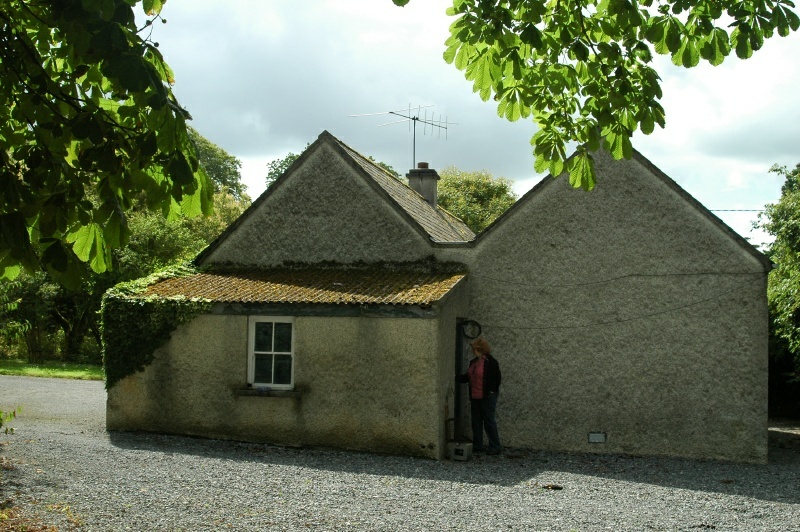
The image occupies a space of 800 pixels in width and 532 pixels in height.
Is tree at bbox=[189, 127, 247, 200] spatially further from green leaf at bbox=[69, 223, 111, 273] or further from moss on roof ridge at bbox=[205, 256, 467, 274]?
green leaf at bbox=[69, 223, 111, 273]

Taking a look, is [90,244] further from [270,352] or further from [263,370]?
[263,370]

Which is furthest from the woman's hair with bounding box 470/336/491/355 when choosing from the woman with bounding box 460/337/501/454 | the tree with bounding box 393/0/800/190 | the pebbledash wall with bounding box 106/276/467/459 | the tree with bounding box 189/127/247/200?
the tree with bounding box 189/127/247/200

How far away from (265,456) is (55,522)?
4963 mm

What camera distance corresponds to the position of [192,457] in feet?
39.4

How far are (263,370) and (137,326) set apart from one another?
2.45 m

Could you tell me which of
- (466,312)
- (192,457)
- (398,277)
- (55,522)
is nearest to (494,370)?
(466,312)

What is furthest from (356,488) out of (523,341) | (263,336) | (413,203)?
(413,203)

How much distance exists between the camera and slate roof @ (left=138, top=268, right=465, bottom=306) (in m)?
13.5

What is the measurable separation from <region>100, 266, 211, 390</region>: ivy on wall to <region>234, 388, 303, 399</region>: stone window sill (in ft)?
5.22

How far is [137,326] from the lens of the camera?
14312 millimetres

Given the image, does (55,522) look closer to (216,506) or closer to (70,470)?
(216,506)

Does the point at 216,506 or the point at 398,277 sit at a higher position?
the point at 398,277

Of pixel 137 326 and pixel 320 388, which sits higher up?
pixel 137 326

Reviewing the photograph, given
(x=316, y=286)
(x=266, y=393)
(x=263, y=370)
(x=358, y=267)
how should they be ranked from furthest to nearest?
(x=358, y=267)
(x=316, y=286)
(x=263, y=370)
(x=266, y=393)
